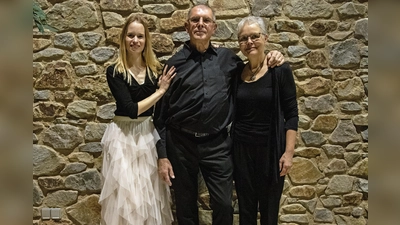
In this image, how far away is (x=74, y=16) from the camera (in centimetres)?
274

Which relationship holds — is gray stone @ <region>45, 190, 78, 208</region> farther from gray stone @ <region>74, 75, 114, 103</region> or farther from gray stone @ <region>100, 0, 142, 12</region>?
gray stone @ <region>100, 0, 142, 12</region>

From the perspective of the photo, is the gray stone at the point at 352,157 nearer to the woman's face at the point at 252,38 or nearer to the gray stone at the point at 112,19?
the woman's face at the point at 252,38

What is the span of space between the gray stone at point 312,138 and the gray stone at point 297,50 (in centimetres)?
57

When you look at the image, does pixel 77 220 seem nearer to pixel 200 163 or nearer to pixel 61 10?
pixel 200 163

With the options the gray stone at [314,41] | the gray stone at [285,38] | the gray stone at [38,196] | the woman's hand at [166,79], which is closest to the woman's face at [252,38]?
the woman's hand at [166,79]

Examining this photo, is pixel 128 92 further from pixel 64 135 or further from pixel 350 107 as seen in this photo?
pixel 350 107

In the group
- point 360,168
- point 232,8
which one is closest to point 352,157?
point 360,168

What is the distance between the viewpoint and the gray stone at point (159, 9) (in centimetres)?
272

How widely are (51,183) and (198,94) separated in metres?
1.37

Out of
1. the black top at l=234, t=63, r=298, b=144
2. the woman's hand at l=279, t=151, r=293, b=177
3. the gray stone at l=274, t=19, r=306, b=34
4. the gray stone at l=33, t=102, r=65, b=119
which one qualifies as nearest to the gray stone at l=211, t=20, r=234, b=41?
the gray stone at l=274, t=19, r=306, b=34

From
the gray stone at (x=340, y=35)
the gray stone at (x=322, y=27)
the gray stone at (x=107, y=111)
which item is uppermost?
the gray stone at (x=322, y=27)
